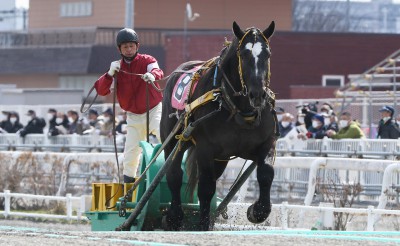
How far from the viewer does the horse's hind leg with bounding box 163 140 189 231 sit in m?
13.2

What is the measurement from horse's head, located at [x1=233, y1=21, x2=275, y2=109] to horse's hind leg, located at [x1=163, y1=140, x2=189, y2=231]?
148 centimetres

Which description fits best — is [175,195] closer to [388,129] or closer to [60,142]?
[388,129]

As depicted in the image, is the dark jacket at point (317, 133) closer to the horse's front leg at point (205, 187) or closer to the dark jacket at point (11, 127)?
the horse's front leg at point (205, 187)

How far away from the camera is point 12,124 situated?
32312 millimetres

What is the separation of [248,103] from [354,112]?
18793mm

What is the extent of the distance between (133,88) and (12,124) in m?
18.5

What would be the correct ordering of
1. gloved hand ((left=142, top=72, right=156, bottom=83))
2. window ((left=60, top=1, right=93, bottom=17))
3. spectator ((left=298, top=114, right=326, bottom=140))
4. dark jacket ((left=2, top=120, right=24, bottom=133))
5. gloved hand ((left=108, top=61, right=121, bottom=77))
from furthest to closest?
1. window ((left=60, top=1, right=93, bottom=17))
2. dark jacket ((left=2, top=120, right=24, bottom=133))
3. spectator ((left=298, top=114, right=326, bottom=140))
4. gloved hand ((left=108, top=61, right=121, bottom=77))
5. gloved hand ((left=142, top=72, right=156, bottom=83))

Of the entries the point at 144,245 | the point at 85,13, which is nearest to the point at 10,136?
the point at 144,245

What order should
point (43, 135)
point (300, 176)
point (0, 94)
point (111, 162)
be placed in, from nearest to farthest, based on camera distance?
point (300, 176) → point (111, 162) → point (43, 135) → point (0, 94)

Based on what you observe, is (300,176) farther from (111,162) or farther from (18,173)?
(18,173)

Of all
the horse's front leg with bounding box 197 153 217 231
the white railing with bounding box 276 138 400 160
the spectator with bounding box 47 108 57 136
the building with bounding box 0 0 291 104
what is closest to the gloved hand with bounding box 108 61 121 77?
the horse's front leg with bounding box 197 153 217 231

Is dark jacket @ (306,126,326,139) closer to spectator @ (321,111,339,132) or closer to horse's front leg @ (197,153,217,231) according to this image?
spectator @ (321,111,339,132)

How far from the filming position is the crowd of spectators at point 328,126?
22375 millimetres

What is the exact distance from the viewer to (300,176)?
67.1ft
